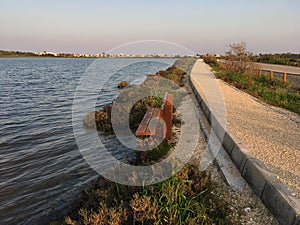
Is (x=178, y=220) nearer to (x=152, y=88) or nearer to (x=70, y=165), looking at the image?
(x=70, y=165)

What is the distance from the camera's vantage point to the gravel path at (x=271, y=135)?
421cm

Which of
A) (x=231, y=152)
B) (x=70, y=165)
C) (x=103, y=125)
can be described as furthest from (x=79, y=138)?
(x=231, y=152)

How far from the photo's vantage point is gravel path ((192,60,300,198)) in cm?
421

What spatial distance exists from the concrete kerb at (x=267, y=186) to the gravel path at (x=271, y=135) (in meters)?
0.20

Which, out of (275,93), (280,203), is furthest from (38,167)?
(275,93)

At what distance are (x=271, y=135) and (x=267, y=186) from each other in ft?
9.44

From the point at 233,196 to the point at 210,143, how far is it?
7.45 feet

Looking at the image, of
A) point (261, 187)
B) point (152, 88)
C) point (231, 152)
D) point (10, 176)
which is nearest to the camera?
point (261, 187)

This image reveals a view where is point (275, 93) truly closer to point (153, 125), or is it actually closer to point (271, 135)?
point (271, 135)

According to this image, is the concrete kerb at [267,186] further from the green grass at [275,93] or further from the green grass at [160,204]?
the green grass at [275,93]

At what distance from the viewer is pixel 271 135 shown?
20.2 ft

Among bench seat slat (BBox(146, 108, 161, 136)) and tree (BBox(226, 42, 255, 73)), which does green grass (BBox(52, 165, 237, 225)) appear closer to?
bench seat slat (BBox(146, 108, 161, 136))

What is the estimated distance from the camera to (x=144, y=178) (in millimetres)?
4086

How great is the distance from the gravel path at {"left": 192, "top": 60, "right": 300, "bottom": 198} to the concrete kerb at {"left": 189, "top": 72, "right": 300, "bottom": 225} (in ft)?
0.66
